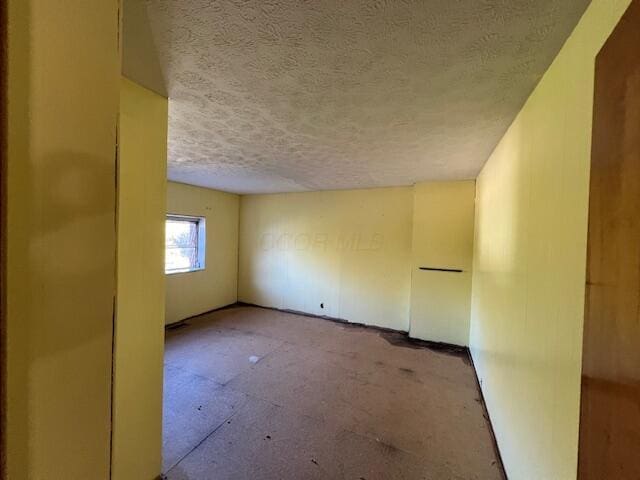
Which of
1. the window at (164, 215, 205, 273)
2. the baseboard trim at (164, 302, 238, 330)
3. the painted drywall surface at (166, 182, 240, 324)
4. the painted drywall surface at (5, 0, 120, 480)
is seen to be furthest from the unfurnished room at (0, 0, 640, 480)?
the window at (164, 215, 205, 273)

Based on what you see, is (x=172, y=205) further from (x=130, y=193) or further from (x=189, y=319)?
(x=130, y=193)

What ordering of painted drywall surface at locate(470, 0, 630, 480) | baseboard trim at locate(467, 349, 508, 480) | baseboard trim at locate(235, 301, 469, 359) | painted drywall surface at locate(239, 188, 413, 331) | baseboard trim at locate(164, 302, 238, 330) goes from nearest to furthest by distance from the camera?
painted drywall surface at locate(470, 0, 630, 480) < baseboard trim at locate(467, 349, 508, 480) < baseboard trim at locate(235, 301, 469, 359) < baseboard trim at locate(164, 302, 238, 330) < painted drywall surface at locate(239, 188, 413, 331)

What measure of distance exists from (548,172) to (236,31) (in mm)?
1458

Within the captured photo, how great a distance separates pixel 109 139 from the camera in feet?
1.63

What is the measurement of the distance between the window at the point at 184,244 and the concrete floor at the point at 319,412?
139 centimetres

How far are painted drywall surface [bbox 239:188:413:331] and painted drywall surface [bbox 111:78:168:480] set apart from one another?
3.18 metres

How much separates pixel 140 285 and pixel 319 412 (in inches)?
67.4

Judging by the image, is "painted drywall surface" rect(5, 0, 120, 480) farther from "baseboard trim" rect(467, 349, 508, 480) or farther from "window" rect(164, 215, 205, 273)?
"window" rect(164, 215, 205, 273)

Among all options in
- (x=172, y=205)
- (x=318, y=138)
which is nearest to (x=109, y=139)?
(x=318, y=138)

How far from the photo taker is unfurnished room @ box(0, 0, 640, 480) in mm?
406

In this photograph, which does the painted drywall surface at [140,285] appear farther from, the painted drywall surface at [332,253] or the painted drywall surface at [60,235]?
the painted drywall surface at [332,253]

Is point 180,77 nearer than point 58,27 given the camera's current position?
No

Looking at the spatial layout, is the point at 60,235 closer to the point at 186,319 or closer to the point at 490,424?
the point at 490,424

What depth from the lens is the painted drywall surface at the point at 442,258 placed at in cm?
336
